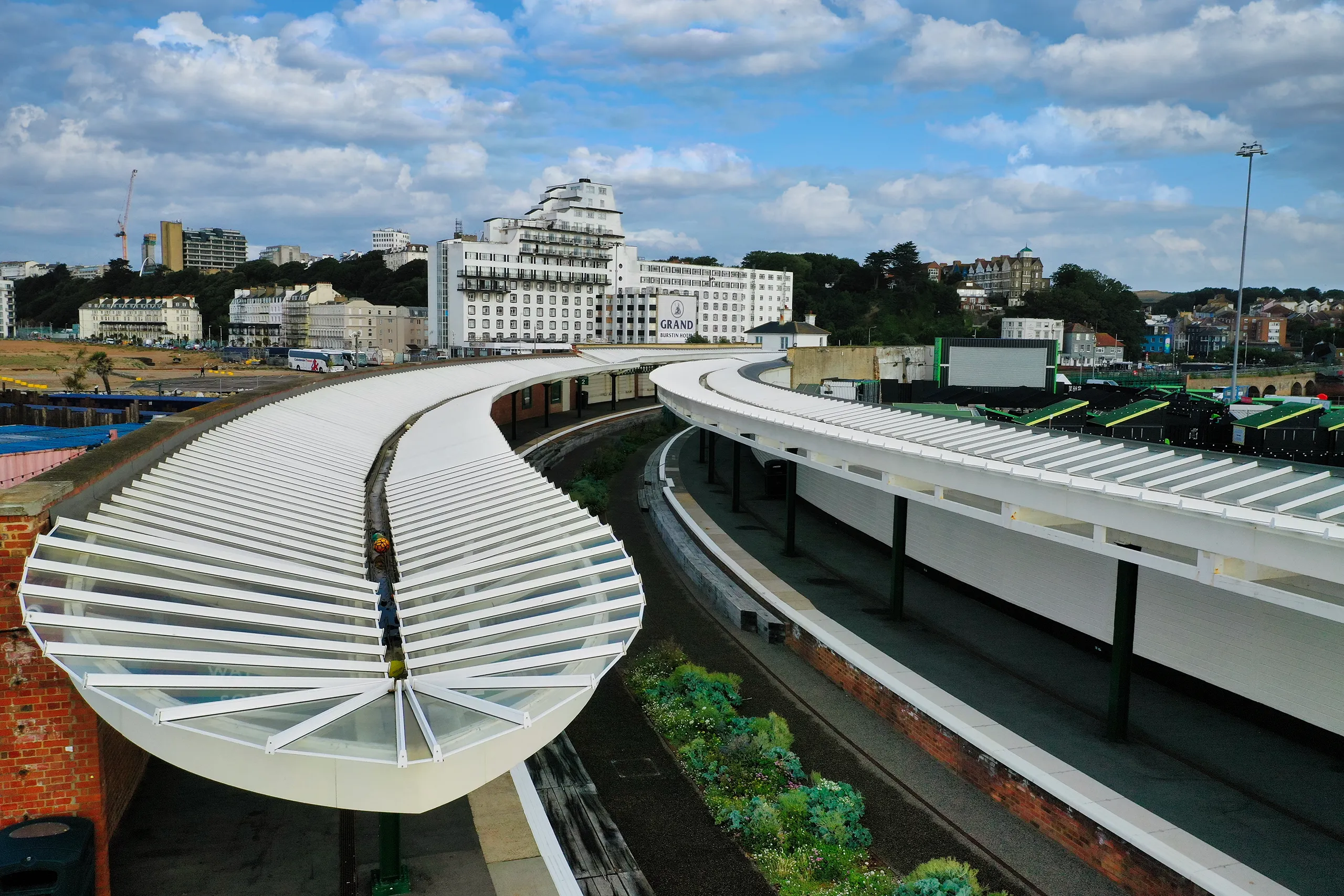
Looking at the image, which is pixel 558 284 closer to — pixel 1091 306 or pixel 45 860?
pixel 1091 306

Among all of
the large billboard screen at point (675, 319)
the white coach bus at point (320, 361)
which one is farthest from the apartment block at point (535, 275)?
the white coach bus at point (320, 361)

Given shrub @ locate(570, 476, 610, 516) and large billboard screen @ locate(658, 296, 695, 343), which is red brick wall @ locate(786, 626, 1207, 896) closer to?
shrub @ locate(570, 476, 610, 516)

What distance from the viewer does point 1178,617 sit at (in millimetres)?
11922

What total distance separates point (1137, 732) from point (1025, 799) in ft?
7.34

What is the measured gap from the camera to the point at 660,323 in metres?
114

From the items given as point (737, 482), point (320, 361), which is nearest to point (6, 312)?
Answer: point (320, 361)

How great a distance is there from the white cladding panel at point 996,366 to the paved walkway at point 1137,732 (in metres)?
40.6

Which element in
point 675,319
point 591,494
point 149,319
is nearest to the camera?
point 591,494

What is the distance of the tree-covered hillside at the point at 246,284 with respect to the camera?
149 metres

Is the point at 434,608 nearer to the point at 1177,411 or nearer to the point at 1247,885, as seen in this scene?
the point at 1247,885

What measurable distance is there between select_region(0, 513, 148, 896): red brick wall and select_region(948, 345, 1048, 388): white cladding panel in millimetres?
53392

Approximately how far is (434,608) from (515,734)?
6.96 ft

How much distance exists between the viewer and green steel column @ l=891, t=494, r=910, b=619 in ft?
48.0

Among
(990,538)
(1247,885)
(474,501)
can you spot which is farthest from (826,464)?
(1247,885)
